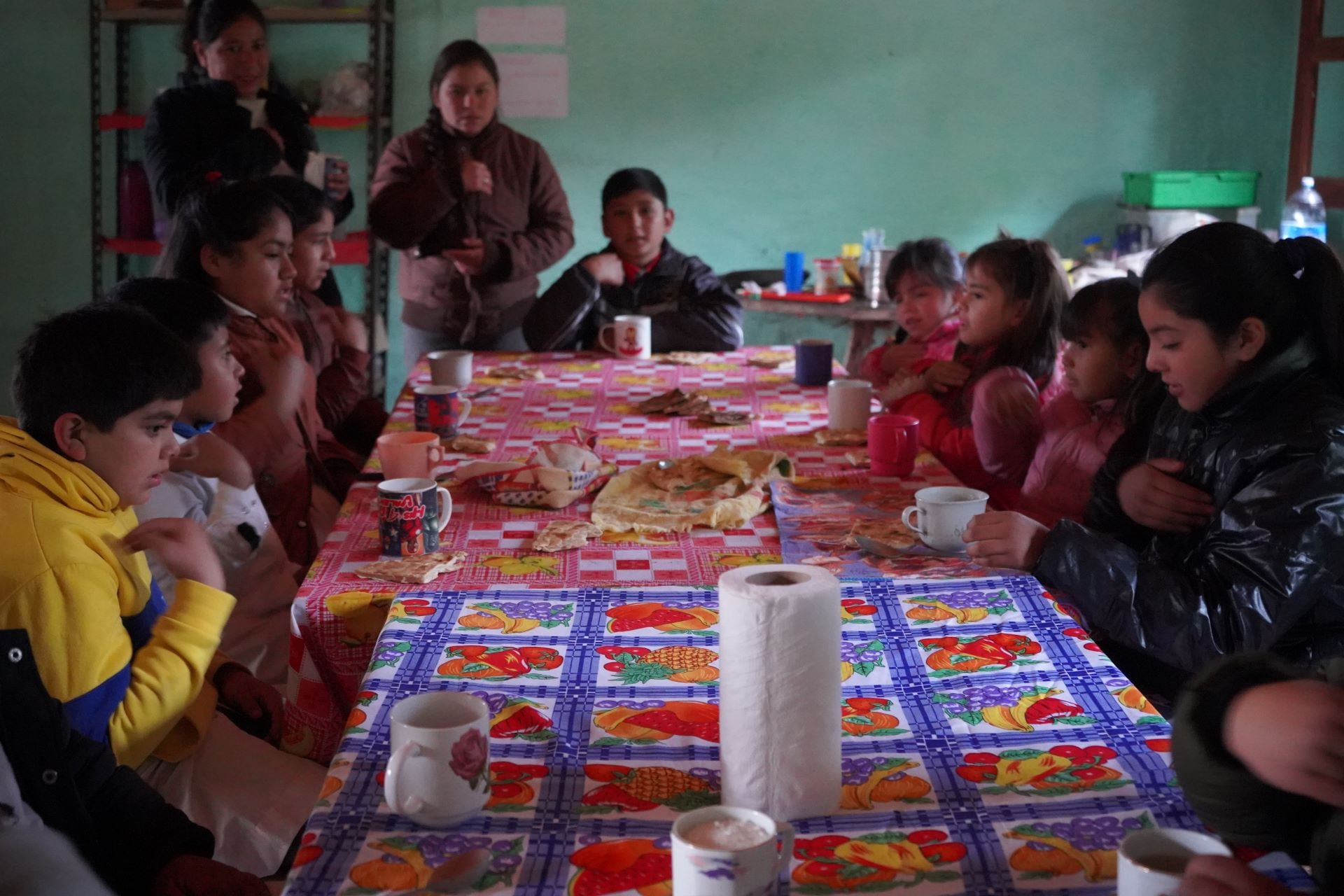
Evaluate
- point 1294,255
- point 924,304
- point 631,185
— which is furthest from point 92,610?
point 631,185

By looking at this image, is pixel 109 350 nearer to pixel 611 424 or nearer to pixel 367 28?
pixel 611 424

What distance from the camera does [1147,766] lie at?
114 centimetres

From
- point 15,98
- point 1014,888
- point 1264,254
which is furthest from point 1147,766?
point 15,98

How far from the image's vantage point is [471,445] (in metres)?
2.39

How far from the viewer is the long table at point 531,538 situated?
63.3 inches

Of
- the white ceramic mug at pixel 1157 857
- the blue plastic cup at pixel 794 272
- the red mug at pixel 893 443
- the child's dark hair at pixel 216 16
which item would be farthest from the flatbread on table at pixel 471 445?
the blue plastic cup at pixel 794 272

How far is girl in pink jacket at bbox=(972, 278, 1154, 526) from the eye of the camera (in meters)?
2.17

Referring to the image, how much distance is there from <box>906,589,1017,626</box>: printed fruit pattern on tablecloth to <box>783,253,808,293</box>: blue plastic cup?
345 cm

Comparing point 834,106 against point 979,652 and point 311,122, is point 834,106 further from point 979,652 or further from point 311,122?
point 979,652

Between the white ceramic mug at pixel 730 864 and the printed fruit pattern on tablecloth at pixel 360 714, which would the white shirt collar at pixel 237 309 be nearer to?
the printed fruit pattern on tablecloth at pixel 360 714

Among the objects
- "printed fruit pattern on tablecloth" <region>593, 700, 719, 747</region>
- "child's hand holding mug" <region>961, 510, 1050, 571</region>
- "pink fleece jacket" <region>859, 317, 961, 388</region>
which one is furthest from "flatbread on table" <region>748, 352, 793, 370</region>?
"printed fruit pattern on tablecloth" <region>593, 700, 719, 747</region>

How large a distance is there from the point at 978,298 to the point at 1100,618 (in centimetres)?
127

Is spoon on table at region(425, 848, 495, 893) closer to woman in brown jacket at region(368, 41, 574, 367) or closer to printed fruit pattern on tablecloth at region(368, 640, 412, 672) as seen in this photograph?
printed fruit pattern on tablecloth at region(368, 640, 412, 672)

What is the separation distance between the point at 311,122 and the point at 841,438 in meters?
3.53
